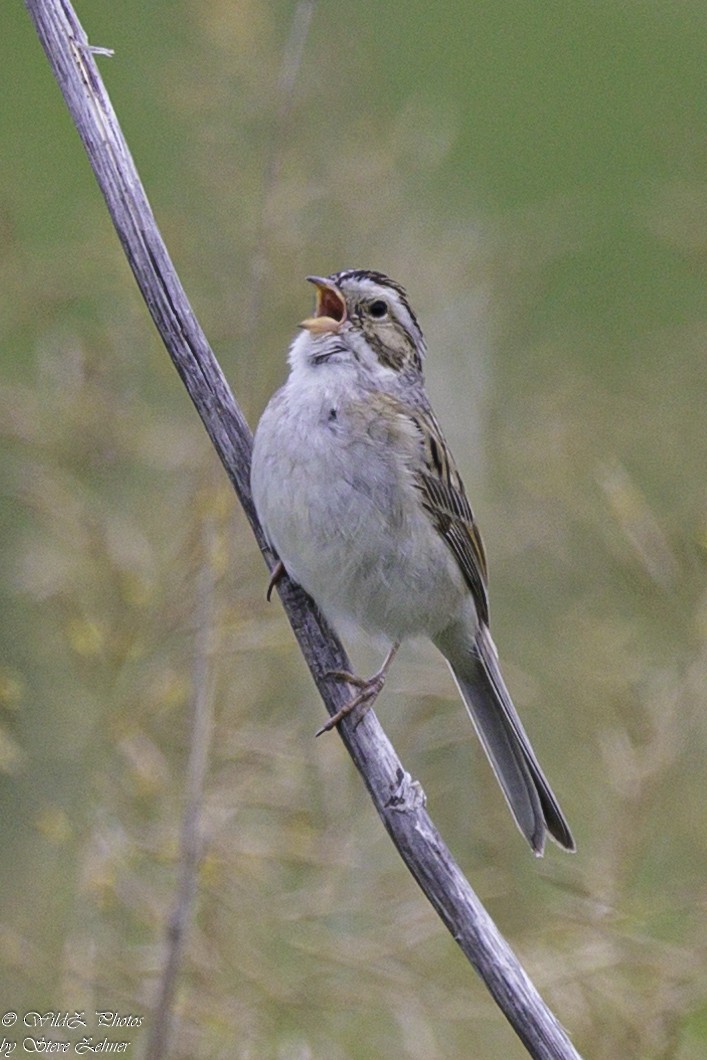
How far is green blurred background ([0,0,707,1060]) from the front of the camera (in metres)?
3.32

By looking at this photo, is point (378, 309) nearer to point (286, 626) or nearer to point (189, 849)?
point (286, 626)

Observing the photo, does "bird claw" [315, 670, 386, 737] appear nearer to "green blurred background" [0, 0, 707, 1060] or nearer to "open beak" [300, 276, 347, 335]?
"green blurred background" [0, 0, 707, 1060]

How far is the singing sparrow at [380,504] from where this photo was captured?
10.1ft

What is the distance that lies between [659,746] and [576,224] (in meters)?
2.44

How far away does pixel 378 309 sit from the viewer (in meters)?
3.38

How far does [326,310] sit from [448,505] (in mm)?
545

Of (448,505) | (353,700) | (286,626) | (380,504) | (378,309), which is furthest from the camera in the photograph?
(286,626)

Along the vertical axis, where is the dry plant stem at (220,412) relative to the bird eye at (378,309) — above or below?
below

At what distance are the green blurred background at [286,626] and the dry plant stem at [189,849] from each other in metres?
0.08

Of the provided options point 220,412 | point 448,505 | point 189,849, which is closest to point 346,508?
point 448,505

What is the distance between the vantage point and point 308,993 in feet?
11.4

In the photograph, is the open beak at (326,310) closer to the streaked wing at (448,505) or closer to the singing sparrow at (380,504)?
the singing sparrow at (380,504)

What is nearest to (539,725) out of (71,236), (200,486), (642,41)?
(200,486)

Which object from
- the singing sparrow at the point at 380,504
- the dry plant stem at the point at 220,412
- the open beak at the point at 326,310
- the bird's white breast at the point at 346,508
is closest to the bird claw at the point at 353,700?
the dry plant stem at the point at 220,412
